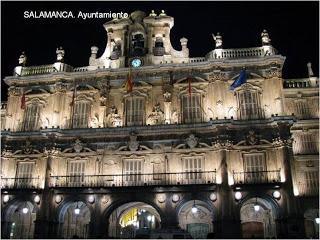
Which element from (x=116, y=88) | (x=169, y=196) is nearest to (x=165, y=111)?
(x=116, y=88)

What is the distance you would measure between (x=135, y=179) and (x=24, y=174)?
9.76m

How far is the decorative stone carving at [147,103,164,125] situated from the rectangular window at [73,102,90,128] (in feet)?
18.9

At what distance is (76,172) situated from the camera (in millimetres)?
32969

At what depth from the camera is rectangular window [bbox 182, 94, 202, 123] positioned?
33344mm

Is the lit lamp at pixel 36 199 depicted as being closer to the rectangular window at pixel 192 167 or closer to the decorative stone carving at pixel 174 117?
the rectangular window at pixel 192 167

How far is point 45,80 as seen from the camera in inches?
1428

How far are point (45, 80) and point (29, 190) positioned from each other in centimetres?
1037

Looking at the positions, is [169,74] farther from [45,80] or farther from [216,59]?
[45,80]

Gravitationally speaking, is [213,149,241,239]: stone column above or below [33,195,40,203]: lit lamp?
below

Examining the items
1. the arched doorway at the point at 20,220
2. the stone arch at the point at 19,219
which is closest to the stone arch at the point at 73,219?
the stone arch at the point at 19,219

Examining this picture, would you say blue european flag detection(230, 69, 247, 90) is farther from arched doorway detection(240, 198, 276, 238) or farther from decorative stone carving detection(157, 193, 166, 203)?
decorative stone carving detection(157, 193, 166, 203)

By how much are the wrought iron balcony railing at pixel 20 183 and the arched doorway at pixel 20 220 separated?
1.45 metres

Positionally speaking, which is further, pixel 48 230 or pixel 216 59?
pixel 216 59

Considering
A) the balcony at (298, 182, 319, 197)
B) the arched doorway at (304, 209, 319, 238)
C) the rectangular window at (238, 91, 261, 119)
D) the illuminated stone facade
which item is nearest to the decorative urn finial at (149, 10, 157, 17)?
the illuminated stone facade
